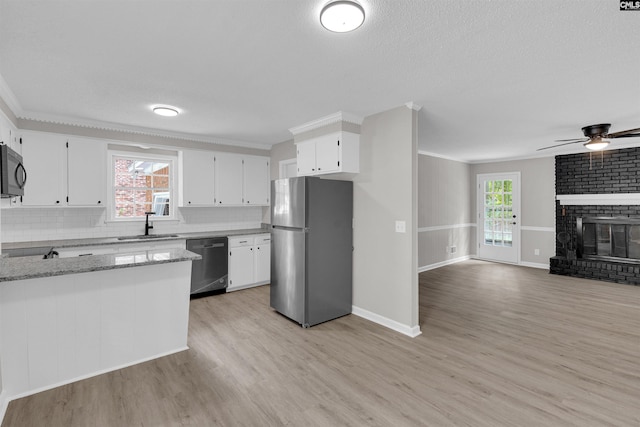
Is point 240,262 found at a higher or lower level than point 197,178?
lower

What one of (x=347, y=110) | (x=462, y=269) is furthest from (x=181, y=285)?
(x=462, y=269)

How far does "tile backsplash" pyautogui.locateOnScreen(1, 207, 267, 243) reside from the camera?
378 centimetres

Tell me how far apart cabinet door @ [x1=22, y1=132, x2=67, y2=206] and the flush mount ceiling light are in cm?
377

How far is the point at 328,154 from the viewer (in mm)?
3777

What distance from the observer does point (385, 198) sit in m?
3.50

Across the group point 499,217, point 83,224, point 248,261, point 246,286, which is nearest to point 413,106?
point 248,261

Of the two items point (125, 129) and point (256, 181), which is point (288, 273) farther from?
point (125, 129)

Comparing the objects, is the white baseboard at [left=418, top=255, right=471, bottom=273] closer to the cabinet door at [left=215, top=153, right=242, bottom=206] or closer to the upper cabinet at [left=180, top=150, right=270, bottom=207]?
the upper cabinet at [left=180, top=150, right=270, bottom=207]

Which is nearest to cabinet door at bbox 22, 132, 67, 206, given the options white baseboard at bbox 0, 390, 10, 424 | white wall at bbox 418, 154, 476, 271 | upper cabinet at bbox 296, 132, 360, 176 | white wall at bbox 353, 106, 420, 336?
→ white baseboard at bbox 0, 390, 10, 424

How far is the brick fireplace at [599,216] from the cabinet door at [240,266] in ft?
18.9

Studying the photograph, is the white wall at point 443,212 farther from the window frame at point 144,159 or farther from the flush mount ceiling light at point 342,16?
the flush mount ceiling light at point 342,16

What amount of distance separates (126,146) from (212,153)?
117 centimetres

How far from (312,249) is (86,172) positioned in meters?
3.06

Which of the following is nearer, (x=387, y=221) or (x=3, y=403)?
(x=3, y=403)
